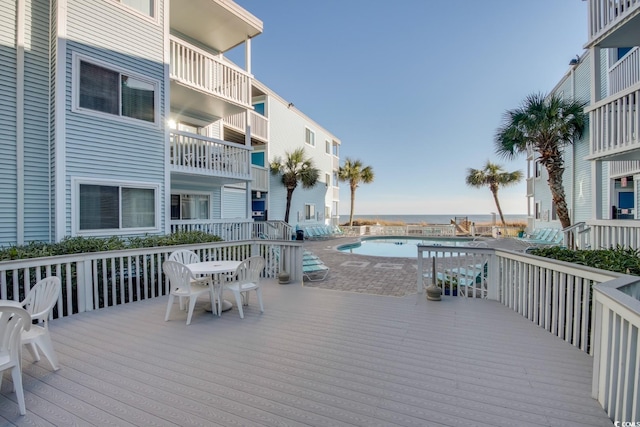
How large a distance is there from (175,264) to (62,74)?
223 inches

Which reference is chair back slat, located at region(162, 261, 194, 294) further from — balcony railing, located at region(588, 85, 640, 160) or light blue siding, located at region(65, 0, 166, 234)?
balcony railing, located at region(588, 85, 640, 160)

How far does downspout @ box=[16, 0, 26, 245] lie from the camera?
6215 millimetres

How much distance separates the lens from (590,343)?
126 inches

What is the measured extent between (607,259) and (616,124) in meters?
4.18

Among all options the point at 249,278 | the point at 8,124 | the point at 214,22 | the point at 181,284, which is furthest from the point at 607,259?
the point at 214,22

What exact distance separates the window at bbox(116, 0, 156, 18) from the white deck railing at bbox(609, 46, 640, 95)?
12.7 meters

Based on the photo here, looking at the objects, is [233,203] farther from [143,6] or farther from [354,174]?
[354,174]

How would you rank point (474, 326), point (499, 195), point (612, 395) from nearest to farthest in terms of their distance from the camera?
point (612, 395) → point (474, 326) → point (499, 195)

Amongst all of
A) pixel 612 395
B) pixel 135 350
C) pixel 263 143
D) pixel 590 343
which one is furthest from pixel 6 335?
pixel 263 143

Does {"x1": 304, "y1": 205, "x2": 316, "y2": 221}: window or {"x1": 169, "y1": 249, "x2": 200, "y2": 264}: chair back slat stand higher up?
{"x1": 304, "y1": 205, "x2": 316, "y2": 221}: window

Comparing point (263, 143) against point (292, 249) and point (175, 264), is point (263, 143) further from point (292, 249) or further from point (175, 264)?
point (175, 264)

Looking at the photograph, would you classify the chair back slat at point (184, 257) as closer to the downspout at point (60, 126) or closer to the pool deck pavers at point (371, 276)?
the pool deck pavers at point (371, 276)

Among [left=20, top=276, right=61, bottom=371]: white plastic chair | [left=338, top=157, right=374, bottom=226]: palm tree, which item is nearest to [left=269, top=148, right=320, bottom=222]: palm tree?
[left=338, top=157, right=374, bottom=226]: palm tree

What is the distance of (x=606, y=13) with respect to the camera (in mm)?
6086
